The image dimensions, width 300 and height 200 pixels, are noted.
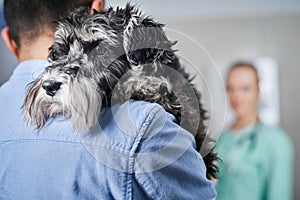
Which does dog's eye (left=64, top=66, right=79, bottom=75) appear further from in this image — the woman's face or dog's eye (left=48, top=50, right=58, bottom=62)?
the woman's face

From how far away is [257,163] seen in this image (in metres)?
2.00

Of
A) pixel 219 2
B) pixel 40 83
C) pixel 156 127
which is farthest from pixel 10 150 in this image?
pixel 219 2

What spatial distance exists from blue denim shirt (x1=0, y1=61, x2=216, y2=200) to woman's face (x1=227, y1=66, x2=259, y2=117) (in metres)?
1.74

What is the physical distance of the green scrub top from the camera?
1.94 m

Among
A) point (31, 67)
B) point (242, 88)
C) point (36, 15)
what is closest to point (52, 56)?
point (31, 67)

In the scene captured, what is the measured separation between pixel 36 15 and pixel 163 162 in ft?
1.45

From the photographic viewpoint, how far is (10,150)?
0.75 meters

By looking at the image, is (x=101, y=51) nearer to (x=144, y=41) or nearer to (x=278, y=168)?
(x=144, y=41)

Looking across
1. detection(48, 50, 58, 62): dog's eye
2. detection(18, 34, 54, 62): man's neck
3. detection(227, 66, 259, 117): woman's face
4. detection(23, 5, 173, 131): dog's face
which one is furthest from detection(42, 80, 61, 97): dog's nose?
detection(227, 66, 259, 117): woman's face

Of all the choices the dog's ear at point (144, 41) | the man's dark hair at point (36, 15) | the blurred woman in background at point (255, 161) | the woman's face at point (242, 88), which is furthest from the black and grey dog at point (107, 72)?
the woman's face at point (242, 88)

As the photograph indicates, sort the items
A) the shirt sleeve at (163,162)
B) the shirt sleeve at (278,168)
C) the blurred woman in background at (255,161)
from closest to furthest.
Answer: the shirt sleeve at (163,162), the blurred woman in background at (255,161), the shirt sleeve at (278,168)

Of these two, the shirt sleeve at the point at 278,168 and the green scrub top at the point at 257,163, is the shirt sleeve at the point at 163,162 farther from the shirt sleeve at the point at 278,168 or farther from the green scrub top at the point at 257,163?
the shirt sleeve at the point at 278,168

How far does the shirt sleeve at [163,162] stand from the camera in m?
0.65

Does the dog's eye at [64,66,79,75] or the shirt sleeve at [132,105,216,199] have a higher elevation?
the dog's eye at [64,66,79,75]
